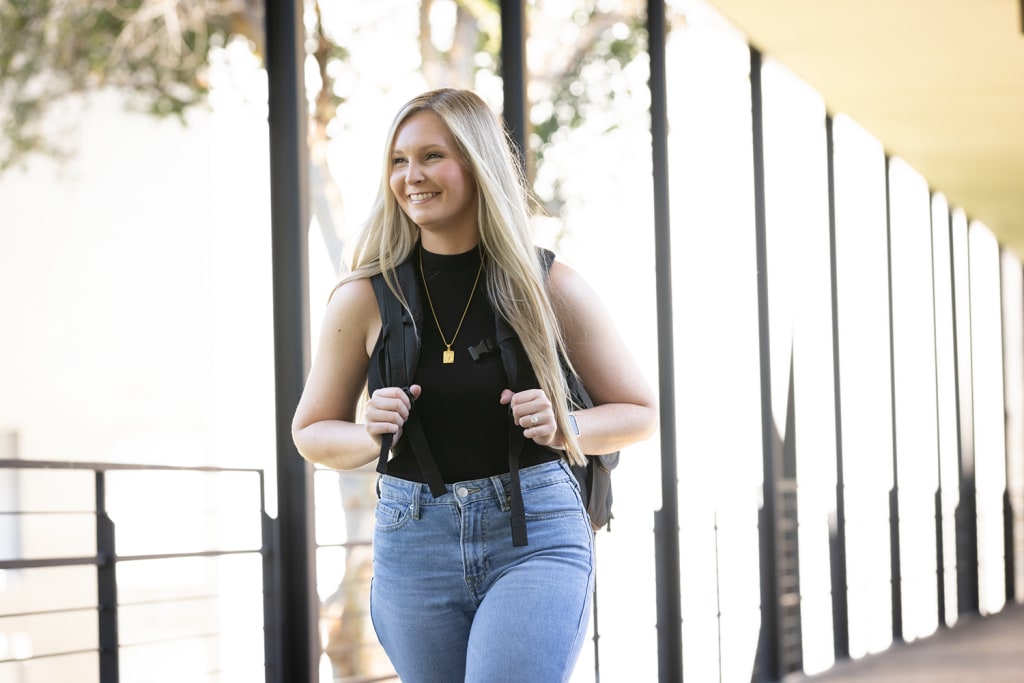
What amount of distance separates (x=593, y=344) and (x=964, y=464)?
817cm

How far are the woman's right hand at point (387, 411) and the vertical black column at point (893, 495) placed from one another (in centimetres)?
619

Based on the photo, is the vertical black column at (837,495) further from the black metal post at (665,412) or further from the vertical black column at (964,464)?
the vertical black column at (964,464)

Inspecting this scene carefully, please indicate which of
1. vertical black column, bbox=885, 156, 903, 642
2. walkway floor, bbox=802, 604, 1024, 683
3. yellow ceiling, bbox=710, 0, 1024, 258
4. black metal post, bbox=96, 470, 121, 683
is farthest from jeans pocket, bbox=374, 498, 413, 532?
vertical black column, bbox=885, 156, 903, 642

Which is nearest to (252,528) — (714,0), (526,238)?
(714,0)

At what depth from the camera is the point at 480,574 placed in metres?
1.57

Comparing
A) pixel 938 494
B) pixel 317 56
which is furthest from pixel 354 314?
pixel 938 494

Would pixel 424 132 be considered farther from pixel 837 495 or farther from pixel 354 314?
pixel 837 495

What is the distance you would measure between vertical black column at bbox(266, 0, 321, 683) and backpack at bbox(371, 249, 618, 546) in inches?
32.5

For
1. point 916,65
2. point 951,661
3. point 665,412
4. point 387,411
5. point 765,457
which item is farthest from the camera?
point 951,661

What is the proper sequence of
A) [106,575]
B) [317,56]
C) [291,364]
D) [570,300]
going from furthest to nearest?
[317,56], [291,364], [106,575], [570,300]

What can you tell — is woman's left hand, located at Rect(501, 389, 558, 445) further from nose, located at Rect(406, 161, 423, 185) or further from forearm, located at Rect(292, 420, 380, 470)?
nose, located at Rect(406, 161, 423, 185)

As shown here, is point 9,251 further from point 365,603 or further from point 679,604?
point 679,604

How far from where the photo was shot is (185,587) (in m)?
9.57

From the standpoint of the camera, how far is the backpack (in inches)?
61.4
